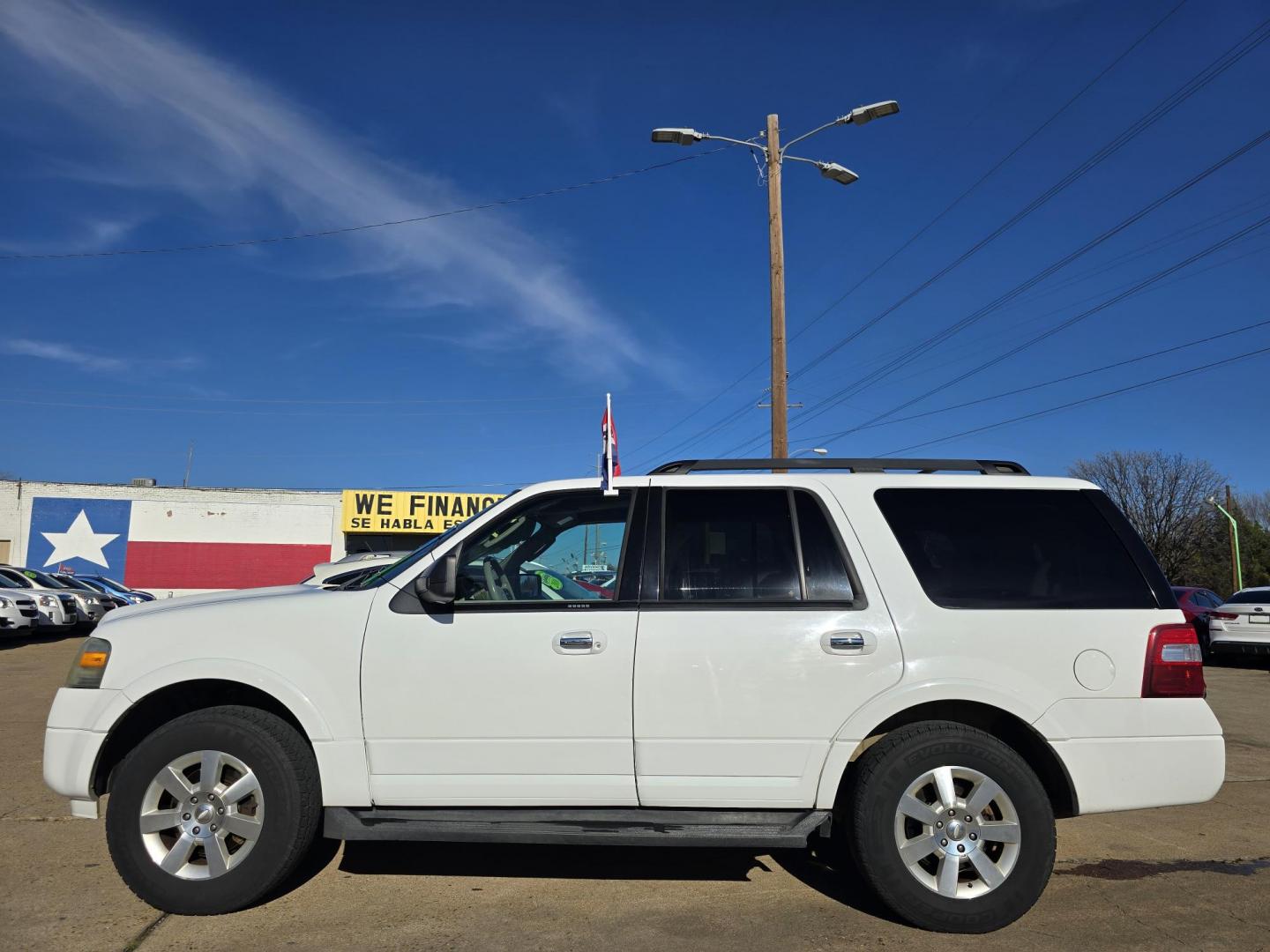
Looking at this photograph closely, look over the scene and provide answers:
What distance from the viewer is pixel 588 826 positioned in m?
3.73

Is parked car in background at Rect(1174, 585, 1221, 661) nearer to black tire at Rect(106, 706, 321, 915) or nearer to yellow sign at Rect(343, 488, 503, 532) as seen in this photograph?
black tire at Rect(106, 706, 321, 915)

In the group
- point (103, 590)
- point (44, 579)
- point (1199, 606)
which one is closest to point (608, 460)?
point (1199, 606)

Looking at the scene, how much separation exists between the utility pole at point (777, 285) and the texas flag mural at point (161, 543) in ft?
96.6

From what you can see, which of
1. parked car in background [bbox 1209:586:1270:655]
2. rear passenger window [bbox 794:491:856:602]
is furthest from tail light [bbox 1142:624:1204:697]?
parked car in background [bbox 1209:586:1270:655]

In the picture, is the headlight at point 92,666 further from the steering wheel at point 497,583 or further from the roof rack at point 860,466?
the roof rack at point 860,466

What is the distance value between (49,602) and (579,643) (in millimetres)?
19431

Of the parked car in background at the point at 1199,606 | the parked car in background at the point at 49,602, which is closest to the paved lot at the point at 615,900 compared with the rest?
the parked car in background at the point at 1199,606

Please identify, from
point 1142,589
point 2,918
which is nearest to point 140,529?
point 2,918

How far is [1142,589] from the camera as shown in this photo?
3.91m

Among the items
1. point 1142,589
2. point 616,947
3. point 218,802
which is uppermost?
point 1142,589

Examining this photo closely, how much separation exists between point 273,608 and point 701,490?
2.04 m

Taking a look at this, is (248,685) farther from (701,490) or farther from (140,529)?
(140,529)

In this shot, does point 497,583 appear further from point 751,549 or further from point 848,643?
point 848,643

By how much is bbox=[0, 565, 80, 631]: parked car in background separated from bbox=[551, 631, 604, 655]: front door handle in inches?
725
